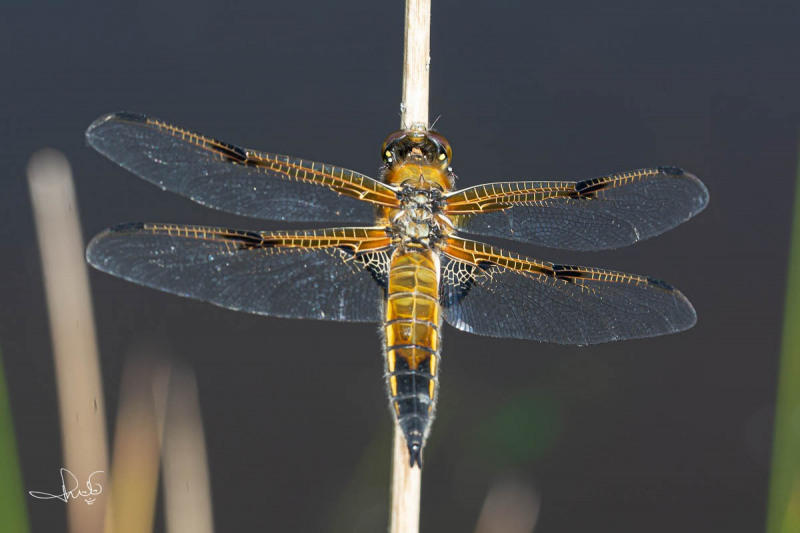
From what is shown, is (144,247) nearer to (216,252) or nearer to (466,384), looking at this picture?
(216,252)

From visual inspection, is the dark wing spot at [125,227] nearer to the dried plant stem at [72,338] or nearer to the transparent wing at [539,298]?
the dried plant stem at [72,338]

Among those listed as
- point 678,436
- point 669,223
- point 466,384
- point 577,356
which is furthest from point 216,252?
point 678,436

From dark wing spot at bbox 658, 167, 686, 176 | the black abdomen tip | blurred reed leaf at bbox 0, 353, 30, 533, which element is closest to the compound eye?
dark wing spot at bbox 658, 167, 686, 176

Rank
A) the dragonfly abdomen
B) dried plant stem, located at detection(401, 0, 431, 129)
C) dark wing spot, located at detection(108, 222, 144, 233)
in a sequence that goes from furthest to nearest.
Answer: dried plant stem, located at detection(401, 0, 431, 129), dark wing spot, located at detection(108, 222, 144, 233), the dragonfly abdomen

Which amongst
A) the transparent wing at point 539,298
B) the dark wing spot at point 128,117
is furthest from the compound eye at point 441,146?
the dark wing spot at point 128,117

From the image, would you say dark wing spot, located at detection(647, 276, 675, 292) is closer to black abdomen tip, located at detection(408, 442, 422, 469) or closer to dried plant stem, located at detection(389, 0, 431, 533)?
dried plant stem, located at detection(389, 0, 431, 533)

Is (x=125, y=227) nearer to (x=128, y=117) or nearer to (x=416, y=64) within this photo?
(x=128, y=117)

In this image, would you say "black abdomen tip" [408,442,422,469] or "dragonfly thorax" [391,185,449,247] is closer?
"black abdomen tip" [408,442,422,469]

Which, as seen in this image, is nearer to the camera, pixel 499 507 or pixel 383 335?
pixel 383 335
